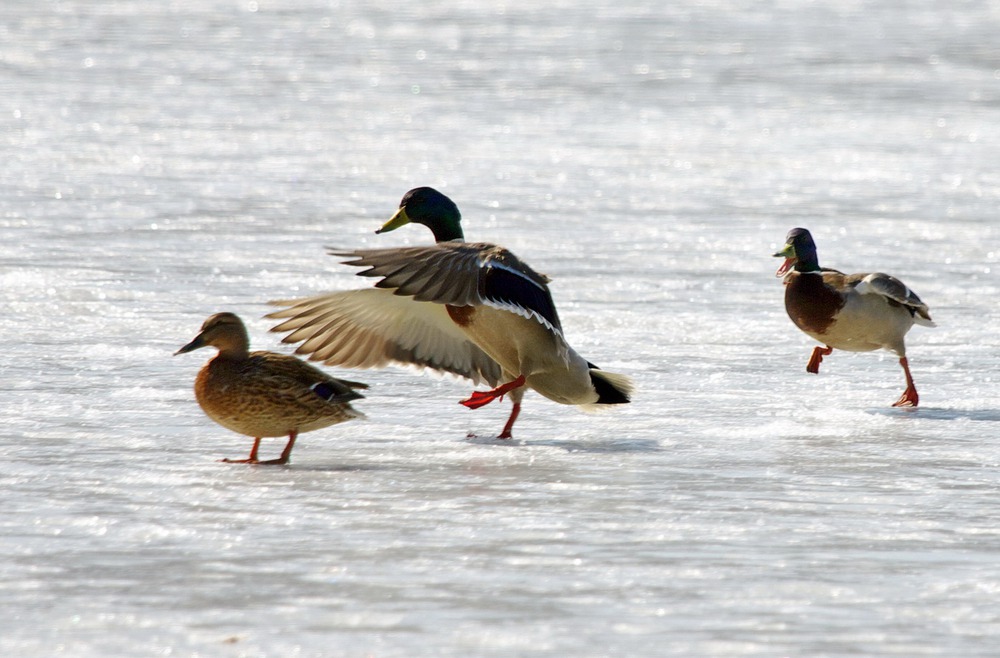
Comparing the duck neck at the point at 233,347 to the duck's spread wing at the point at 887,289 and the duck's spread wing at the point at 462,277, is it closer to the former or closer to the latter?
the duck's spread wing at the point at 462,277

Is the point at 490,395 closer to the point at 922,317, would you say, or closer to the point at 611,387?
the point at 611,387

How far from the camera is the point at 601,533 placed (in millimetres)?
4293

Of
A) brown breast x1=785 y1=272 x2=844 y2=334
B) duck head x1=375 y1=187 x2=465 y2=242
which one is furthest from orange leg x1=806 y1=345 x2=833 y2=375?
duck head x1=375 y1=187 x2=465 y2=242

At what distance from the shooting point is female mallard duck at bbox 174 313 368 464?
16.6 feet

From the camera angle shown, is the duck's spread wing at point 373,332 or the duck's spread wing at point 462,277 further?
the duck's spread wing at point 373,332

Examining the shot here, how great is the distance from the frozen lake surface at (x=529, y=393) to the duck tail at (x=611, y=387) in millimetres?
109

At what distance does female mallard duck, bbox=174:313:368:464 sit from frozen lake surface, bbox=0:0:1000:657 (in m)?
0.14

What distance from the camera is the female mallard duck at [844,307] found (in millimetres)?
6535

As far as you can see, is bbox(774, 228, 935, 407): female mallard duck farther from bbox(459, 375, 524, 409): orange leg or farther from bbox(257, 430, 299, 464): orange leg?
bbox(257, 430, 299, 464): orange leg

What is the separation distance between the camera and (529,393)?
666cm

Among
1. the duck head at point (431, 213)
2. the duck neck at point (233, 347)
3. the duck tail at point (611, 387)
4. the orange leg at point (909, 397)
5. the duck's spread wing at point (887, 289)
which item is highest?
the duck head at point (431, 213)

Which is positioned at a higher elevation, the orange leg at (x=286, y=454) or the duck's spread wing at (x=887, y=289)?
the duck's spread wing at (x=887, y=289)

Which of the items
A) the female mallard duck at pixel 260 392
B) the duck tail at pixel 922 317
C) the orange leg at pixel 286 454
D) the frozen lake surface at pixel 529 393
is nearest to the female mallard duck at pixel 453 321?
the frozen lake surface at pixel 529 393

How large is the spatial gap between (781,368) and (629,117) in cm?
829
